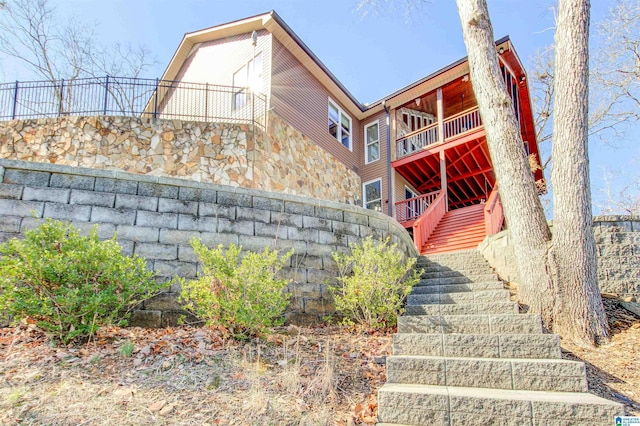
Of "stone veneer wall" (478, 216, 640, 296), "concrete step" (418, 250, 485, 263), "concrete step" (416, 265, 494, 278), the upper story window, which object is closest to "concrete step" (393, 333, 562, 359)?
"stone veneer wall" (478, 216, 640, 296)

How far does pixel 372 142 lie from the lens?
1380cm

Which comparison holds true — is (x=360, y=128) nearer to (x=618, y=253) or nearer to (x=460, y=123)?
(x=460, y=123)

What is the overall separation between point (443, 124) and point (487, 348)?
9599mm

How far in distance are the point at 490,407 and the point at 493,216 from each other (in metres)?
6.64

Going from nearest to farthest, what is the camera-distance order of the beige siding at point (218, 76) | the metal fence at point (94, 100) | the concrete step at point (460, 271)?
the concrete step at point (460, 271)
the metal fence at point (94, 100)
the beige siding at point (218, 76)

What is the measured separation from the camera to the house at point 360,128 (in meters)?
10.1

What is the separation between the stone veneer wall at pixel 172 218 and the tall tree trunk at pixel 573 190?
2802 millimetres

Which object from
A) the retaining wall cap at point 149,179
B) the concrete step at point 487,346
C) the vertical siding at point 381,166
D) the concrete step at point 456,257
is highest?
the vertical siding at point 381,166

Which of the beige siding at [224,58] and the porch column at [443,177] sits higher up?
the beige siding at [224,58]

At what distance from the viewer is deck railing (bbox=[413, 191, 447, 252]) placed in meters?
9.72

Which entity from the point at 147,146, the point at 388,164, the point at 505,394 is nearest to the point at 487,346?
the point at 505,394

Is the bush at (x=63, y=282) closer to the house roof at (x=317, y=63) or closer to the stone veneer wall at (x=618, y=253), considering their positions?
the stone veneer wall at (x=618, y=253)

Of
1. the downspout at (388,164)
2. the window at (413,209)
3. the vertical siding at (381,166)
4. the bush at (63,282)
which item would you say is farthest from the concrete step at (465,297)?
the vertical siding at (381,166)

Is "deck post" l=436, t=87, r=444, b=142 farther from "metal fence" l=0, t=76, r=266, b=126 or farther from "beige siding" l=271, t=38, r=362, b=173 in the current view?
"metal fence" l=0, t=76, r=266, b=126
